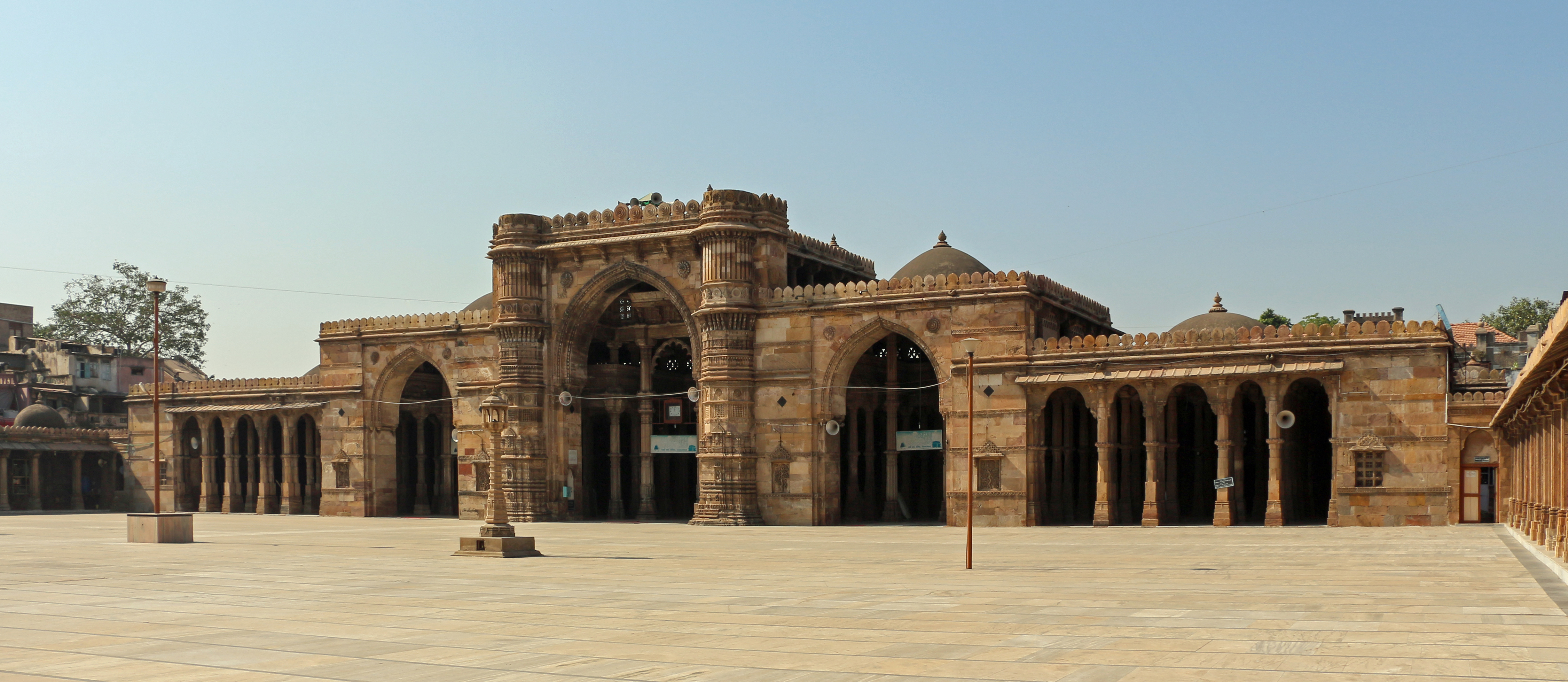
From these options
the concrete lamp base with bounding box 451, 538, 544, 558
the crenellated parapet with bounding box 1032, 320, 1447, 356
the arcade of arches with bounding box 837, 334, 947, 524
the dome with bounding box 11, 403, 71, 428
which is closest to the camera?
the concrete lamp base with bounding box 451, 538, 544, 558

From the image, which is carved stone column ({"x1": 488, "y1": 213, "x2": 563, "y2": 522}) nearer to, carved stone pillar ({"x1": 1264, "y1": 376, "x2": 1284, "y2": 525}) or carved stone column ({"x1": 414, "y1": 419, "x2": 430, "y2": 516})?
carved stone column ({"x1": 414, "y1": 419, "x2": 430, "y2": 516})

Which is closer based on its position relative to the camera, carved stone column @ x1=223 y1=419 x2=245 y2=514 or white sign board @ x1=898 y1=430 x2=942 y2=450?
white sign board @ x1=898 y1=430 x2=942 y2=450

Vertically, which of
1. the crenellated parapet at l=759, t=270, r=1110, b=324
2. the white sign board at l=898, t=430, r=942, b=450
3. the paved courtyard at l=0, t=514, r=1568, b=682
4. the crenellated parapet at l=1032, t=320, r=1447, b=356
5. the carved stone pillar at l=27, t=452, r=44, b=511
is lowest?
the carved stone pillar at l=27, t=452, r=44, b=511

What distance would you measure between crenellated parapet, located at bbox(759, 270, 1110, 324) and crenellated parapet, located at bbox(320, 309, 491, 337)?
11492 millimetres

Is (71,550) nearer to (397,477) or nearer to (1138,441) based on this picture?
(397,477)

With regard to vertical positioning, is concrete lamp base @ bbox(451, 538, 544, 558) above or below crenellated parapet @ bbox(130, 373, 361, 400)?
below

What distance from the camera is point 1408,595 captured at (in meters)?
16.7

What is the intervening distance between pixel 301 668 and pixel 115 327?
79.9 meters

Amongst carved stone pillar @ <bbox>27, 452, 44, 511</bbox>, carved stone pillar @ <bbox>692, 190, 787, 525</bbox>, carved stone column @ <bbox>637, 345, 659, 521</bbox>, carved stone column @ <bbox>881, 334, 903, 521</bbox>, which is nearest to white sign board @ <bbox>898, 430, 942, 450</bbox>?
carved stone column @ <bbox>881, 334, 903, 521</bbox>

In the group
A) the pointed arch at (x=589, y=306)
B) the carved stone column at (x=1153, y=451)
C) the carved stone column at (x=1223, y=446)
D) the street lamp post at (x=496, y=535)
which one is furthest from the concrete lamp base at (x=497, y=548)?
the carved stone column at (x=1223, y=446)

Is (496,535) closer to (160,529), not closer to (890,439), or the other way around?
(160,529)

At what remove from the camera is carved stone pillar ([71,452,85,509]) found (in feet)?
204

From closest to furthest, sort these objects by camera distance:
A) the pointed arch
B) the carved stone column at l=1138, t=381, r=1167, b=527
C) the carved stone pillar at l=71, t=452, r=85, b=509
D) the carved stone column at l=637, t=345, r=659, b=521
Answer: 1. the carved stone column at l=1138, t=381, r=1167, b=527
2. the pointed arch
3. the carved stone column at l=637, t=345, r=659, b=521
4. the carved stone pillar at l=71, t=452, r=85, b=509

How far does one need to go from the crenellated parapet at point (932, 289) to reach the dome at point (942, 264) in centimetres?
181
